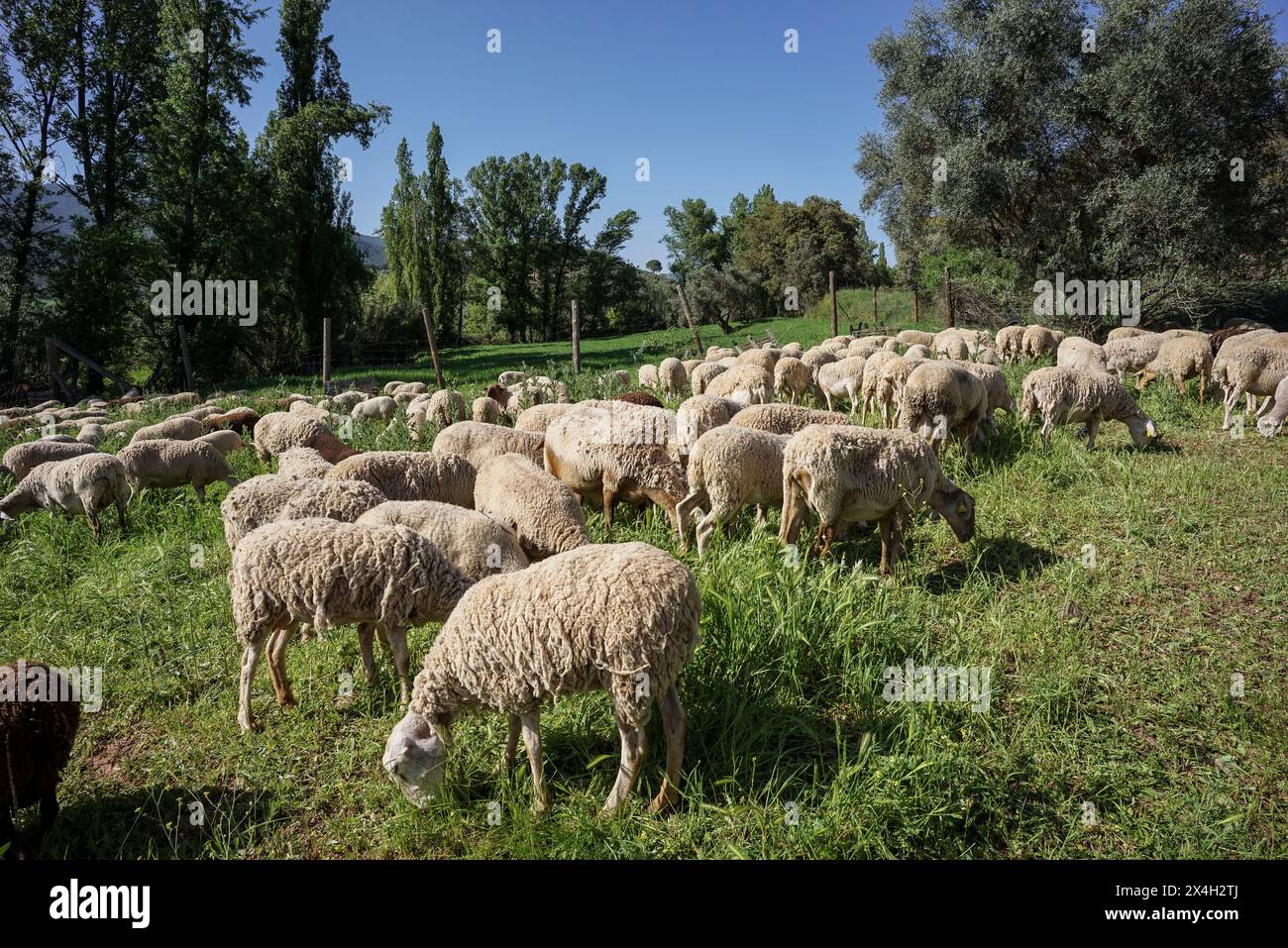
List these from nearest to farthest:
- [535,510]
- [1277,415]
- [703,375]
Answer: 1. [535,510]
2. [1277,415]
3. [703,375]

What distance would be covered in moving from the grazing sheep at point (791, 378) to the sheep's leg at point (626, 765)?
10137 mm

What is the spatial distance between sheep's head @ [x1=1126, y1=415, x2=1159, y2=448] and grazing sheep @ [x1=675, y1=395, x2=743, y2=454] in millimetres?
5439

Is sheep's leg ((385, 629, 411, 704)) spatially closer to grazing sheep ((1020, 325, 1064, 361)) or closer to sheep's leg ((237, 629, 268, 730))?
sheep's leg ((237, 629, 268, 730))

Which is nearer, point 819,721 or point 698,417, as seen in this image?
point 819,721

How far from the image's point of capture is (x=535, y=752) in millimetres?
3568

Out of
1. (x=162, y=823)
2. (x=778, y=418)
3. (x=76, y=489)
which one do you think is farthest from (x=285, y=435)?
(x=162, y=823)

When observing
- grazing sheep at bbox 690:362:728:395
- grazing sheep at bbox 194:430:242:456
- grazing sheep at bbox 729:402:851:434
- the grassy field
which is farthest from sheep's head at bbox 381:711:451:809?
grazing sheep at bbox 690:362:728:395

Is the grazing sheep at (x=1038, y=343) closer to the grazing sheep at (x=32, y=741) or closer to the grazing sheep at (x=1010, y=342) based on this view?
the grazing sheep at (x=1010, y=342)

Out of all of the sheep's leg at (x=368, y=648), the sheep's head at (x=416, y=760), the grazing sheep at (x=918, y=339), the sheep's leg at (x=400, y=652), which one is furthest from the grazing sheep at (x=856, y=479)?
the grazing sheep at (x=918, y=339)

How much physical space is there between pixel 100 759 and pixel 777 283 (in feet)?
156

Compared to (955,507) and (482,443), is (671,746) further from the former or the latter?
(482,443)

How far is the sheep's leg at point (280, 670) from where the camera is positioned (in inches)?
183

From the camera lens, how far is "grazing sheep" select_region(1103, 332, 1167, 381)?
13266mm

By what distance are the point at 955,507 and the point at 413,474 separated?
5.34 metres
